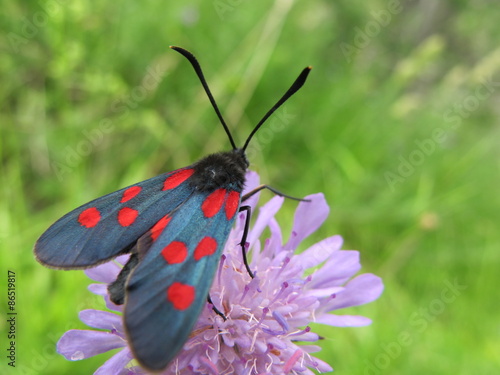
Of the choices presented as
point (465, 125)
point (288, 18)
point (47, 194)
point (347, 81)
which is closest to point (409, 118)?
point (347, 81)

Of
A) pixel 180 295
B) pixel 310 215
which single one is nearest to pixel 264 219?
pixel 310 215

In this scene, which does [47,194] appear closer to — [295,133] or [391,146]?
[295,133]
